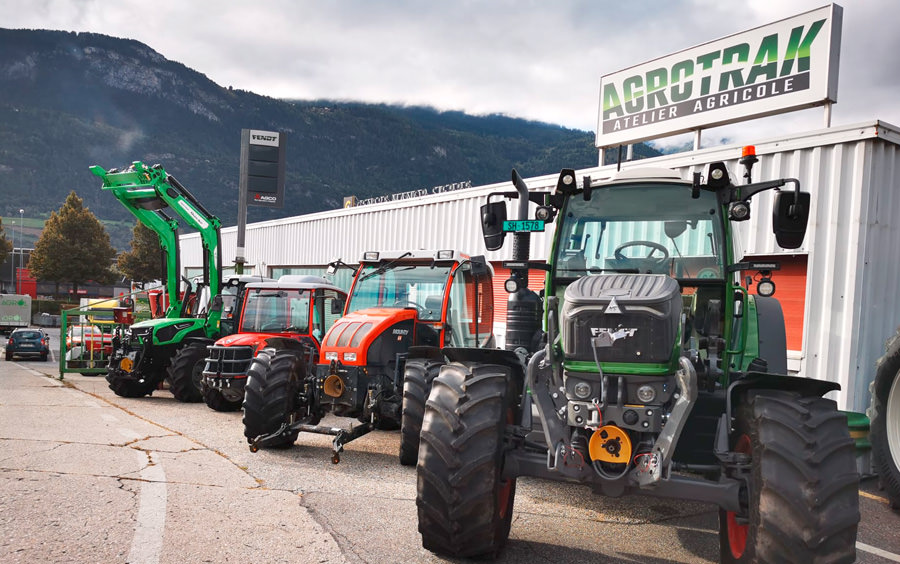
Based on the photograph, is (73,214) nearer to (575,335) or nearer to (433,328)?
(433,328)

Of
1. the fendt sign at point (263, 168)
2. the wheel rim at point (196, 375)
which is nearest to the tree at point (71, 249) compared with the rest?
the fendt sign at point (263, 168)

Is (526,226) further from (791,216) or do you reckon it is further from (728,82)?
(728,82)

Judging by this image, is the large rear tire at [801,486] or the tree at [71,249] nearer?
the large rear tire at [801,486]

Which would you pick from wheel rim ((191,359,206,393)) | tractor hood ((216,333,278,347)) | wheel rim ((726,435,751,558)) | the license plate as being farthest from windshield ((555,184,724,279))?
wheel rim ((191,359,206,393))

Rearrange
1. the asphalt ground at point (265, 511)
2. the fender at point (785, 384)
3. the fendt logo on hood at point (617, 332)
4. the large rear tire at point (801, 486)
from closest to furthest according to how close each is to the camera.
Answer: the large rear tire at point (801, 486)
the fender at point (785, 384)
the fendt logo on hood at point (617, 332)
the asphalt ground at point (265, 511)

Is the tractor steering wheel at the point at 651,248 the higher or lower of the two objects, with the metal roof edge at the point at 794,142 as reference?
lower

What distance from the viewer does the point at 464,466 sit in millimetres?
4027

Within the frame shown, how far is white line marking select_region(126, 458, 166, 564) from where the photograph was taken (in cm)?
418

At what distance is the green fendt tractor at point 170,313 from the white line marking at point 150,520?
6053 millimetres

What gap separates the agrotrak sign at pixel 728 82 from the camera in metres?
10.9

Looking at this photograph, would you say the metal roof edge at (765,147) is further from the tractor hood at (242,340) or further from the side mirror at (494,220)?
the tractor hood at (242,340)

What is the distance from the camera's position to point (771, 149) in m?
9.50

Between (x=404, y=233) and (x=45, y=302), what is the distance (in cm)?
4634

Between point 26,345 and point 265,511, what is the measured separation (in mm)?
22765
